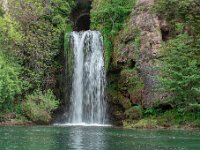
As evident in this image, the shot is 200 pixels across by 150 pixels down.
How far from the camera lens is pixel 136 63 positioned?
45.5 m

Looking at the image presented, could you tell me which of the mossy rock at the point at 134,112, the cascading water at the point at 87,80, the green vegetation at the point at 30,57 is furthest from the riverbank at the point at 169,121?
the green vegetation at the point at 30,57

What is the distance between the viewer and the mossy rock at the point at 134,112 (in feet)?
143

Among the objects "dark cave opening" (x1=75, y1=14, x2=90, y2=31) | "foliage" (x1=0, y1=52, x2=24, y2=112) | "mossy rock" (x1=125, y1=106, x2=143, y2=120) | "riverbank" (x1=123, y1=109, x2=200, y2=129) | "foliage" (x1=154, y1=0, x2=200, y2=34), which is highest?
"dark cave opening" (x1=75, y1=14, x2=90, y2=31)

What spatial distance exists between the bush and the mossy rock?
699 centimetres

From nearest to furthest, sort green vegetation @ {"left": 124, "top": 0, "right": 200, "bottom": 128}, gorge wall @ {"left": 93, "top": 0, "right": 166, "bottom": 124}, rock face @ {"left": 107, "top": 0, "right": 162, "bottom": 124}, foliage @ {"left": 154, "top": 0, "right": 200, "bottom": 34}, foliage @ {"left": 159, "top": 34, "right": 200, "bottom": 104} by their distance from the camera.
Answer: foliage @ {"left": 159, "top": 34, "right": 200, "bottom": 104} → green vegetation @ {"left": 124, "top": 0, "right": 200, "bottom": 128} → foliage @ {"left": 154, "top": 0, "right": 200, "bottom": 34} → gorge wall @ {"left": 93, "top": 0, "right": 166, "bottom": 124} → rock face @ {"left": 107, "top": 0, "right": 162, "bottom": 124}

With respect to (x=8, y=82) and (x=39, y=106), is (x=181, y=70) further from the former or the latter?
(x=8, y=82)

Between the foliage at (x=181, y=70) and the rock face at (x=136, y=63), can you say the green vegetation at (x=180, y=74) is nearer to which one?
the foliage at (x=181, y=70)

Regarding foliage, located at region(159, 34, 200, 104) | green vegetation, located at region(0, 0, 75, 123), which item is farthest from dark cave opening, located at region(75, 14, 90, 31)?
foliage, located at region(159, 34, 200, 104)

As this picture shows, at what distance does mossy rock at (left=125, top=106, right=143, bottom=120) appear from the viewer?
43.7 metres

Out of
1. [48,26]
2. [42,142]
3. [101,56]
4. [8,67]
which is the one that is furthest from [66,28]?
[42,142]

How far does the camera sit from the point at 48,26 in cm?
5050

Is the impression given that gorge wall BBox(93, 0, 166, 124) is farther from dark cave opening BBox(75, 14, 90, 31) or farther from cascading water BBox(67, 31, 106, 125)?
dark cave opening BBox(75, 14, 90, 31)

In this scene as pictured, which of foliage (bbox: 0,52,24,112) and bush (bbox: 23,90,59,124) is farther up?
foliage (bbox: 0,52,24,112)

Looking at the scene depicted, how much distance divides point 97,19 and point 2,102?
1370 centimetres
